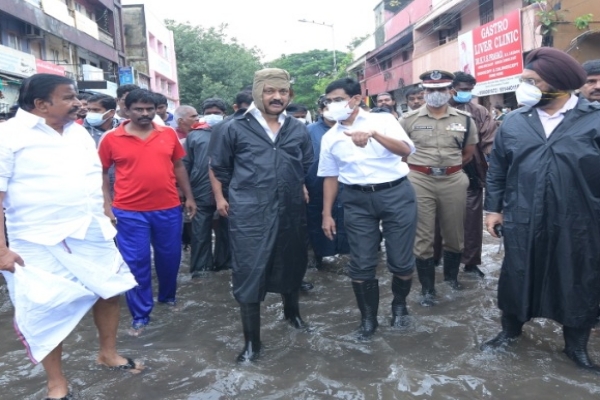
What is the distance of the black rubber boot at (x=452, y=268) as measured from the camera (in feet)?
17.0

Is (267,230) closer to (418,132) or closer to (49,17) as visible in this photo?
(418,132)

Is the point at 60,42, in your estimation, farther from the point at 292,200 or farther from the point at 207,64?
the point at 292,200

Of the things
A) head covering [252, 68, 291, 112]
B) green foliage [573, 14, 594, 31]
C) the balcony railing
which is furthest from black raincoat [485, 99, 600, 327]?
the balcony railing

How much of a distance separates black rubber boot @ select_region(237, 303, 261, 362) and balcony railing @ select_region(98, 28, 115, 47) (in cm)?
2803

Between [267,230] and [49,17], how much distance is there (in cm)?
2072

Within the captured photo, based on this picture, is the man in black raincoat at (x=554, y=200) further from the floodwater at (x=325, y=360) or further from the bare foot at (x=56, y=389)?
the bare foot at (x=56, y=389)

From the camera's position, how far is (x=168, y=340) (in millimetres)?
4234

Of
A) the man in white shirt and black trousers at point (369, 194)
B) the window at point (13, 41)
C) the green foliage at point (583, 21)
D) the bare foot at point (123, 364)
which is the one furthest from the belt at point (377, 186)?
the window at point (13, 41)

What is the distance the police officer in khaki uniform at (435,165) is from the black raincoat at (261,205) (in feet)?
4.41

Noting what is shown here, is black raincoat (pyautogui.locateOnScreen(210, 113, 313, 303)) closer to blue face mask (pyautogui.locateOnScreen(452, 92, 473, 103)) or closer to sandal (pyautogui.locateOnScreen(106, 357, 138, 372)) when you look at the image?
sandal (pyautogui.locateOnScreen(106, 357, 138, 372))

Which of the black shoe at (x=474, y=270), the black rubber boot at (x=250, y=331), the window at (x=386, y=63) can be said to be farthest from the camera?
the window at (x=386, y=63)

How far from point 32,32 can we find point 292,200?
65.7ft

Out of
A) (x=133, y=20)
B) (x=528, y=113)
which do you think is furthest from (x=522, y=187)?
(x=133, y=20)

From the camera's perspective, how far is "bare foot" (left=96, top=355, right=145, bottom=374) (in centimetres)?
360
